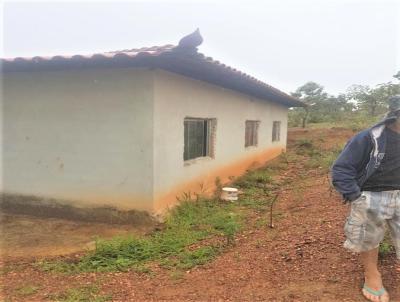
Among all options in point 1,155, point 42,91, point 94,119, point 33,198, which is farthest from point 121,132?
point 1,155

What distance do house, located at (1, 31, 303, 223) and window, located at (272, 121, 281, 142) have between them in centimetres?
792

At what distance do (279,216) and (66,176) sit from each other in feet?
12.1

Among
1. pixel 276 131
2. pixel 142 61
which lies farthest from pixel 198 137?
pixel 276 131

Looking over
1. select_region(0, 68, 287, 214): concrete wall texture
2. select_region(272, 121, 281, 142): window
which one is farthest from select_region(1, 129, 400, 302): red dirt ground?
select_region(272, 121, 281, 142): window

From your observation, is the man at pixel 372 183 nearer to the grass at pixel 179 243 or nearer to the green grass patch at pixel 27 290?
the grass at pixel 179 243

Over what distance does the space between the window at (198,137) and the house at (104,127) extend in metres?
0.04

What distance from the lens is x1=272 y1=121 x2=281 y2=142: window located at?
14325 millimetres

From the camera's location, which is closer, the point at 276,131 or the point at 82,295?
the point at 82,295

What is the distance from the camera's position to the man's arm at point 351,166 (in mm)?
2523

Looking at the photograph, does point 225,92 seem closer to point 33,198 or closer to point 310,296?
point 33,198

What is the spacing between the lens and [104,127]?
18.1 ft

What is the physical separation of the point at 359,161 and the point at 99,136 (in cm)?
414

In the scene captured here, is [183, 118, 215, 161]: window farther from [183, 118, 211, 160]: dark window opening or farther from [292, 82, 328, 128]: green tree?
[292, 82, 328, 128]: green tree

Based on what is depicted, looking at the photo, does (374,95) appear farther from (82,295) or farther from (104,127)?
(82,295)
